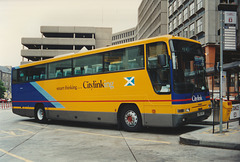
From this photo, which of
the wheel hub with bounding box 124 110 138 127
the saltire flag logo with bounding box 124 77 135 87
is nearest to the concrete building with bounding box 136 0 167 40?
the saltire flag logo with bounding box 124 77 135 87

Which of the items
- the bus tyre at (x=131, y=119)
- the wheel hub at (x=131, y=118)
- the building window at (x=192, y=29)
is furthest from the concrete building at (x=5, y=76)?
the wheel hub at (x=131, y=118)

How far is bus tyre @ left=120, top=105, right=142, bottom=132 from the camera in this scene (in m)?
10.2

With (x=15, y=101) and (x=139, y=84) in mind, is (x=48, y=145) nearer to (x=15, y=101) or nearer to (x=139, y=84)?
(x=139, y=84)

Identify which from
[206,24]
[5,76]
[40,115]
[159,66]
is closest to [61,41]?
[206,24]

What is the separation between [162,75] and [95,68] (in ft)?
11.8

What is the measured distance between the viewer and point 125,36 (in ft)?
427

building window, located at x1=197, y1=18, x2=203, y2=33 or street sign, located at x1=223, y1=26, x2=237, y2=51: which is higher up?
building window, located at x1=197, y1=18, x2=203, y2=33

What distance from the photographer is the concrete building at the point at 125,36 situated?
125 metres

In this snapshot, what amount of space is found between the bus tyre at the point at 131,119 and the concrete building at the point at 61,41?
2526 inches

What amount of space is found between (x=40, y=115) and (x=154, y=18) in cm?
5011

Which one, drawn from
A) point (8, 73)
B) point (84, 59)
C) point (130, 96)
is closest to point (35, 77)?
point (84, 59)

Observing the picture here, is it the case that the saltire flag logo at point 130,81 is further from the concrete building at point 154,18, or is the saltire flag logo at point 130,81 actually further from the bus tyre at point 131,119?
the concrete building at point 154,18

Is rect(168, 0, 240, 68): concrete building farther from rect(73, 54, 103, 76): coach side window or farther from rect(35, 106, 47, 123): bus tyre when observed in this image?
rect(35, 106, 47, 123): bus tyre

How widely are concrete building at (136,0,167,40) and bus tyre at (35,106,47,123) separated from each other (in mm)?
42212
